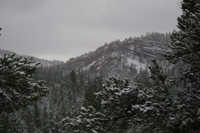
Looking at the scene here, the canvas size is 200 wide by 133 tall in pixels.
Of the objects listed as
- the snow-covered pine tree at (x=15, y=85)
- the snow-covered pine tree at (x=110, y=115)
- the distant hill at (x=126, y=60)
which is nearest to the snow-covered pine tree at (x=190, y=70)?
the snow-covered pine tree at (x=110, y=115)

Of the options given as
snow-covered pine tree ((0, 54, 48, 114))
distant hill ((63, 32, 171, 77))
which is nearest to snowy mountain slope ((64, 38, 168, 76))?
distant hill ((63, 32, 171, 77))

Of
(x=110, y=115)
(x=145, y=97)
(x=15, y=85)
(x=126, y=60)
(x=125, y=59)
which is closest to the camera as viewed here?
(x=145, y=97)

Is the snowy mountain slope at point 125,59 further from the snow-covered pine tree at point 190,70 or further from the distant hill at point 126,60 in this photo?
the snow-covered pine tree at point 190,70

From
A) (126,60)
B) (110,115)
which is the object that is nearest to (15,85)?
(110,115)

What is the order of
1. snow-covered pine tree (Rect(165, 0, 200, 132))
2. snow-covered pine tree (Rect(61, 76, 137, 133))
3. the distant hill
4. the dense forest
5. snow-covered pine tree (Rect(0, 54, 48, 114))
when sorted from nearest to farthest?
1. snow-covered pine tree (Rect(165, 0, 200, 132))
2. the dense forest
3. snow-covered pine tree (Rect(61, 76, 137, 133))
4. snow-covered pine tree (Rect(0, 54, 48, 114))
5. the distant hill

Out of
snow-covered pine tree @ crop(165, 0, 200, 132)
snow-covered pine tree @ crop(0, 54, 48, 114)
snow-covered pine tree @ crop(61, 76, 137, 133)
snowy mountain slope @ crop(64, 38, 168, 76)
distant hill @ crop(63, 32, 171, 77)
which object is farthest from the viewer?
snowy mountain slope @ crop(64, 38, 168, 76)

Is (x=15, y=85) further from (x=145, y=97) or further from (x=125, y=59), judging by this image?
(x=125, y=59)

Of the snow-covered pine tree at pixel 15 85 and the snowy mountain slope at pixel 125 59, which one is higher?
the snowy mountain slope at pixel 125 59

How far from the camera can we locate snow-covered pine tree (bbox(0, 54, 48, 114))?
19.9 feet

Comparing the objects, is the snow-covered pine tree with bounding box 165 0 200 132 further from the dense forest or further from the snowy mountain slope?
the snowy mountain slope

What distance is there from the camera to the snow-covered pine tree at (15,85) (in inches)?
238

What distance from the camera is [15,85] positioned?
6.68 m

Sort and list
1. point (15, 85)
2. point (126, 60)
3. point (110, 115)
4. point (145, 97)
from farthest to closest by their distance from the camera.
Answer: point (126, 60), point (15, 85), point (110, 115), point (145, 97)

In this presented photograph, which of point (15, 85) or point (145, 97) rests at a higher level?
point (15, 85)
